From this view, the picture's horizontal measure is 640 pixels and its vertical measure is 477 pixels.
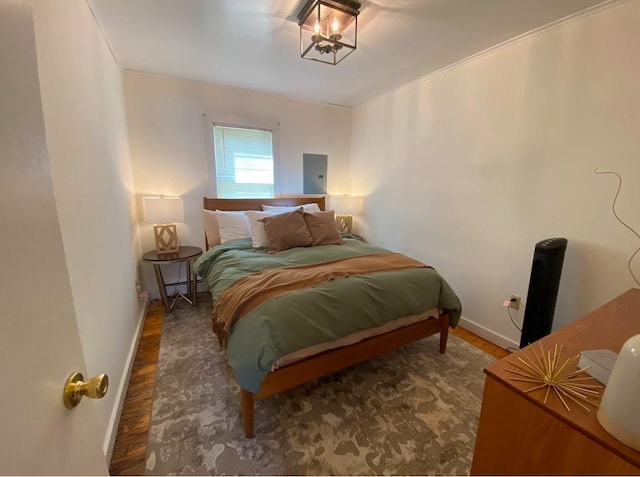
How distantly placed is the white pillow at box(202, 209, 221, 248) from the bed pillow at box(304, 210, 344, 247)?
99cm

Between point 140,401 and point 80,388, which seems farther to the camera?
point 140,401

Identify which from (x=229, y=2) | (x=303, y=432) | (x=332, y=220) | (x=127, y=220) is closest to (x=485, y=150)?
(x=332, y=220)

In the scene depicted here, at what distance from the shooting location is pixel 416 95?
9.71 ft

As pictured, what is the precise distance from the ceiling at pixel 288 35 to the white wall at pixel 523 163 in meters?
0.22

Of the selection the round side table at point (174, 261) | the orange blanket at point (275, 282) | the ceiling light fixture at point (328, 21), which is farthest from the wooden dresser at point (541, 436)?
the round side table at point (174, 261)

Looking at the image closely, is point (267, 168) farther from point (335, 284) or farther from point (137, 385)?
point (137, 385)

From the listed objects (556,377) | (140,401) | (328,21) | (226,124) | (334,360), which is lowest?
(140,401)

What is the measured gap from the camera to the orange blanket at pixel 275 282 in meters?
1.59

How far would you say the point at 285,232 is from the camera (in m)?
2.59

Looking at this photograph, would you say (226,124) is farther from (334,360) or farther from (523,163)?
(523,163)

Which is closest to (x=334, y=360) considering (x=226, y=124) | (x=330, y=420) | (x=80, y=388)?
(x=330, y=420)

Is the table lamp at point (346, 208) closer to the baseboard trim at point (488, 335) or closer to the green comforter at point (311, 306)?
the green comforter at point (311, 306)

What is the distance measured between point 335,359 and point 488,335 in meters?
1.62

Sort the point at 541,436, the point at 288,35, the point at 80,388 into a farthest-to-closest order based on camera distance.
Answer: the point at 288,35 < the point at 541,436 < the point at 80,388
